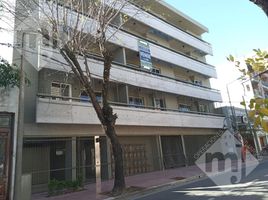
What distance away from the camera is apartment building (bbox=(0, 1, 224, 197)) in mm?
14875

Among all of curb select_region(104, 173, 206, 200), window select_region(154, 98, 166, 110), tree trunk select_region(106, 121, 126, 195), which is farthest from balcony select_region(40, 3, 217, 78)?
curb select_region(104, 173, 206, 200)

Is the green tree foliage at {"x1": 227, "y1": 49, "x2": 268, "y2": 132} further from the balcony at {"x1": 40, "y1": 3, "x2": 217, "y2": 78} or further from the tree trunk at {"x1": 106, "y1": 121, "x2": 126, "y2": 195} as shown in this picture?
the balcony at {"x1": 40, "y1": 3, "x2": 217, "y2": 78}

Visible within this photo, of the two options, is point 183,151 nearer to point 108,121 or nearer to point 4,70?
point 108,121

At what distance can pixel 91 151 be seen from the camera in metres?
18.2

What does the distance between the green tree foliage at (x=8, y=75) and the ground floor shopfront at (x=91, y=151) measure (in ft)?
9.71

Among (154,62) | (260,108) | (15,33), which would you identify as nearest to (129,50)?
(154,62)

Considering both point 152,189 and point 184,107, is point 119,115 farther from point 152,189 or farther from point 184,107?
point 184,107

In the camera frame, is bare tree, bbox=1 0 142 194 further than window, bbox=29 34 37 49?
No

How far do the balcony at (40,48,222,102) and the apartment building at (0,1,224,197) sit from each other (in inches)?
2.3

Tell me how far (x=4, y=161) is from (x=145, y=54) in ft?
44.7

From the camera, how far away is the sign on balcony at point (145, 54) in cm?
2158

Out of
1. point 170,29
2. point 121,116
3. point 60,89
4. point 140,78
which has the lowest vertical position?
point 121,116

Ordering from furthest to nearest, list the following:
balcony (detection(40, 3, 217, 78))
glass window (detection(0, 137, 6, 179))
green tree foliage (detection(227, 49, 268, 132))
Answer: balcony (detection(40, 3, 217, 78))
glass window (detection(0, 137, 6, 179))
green tree foliage (detection(227, 49, 268, 132))

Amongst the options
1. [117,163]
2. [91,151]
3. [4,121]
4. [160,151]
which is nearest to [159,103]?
[160,151]
